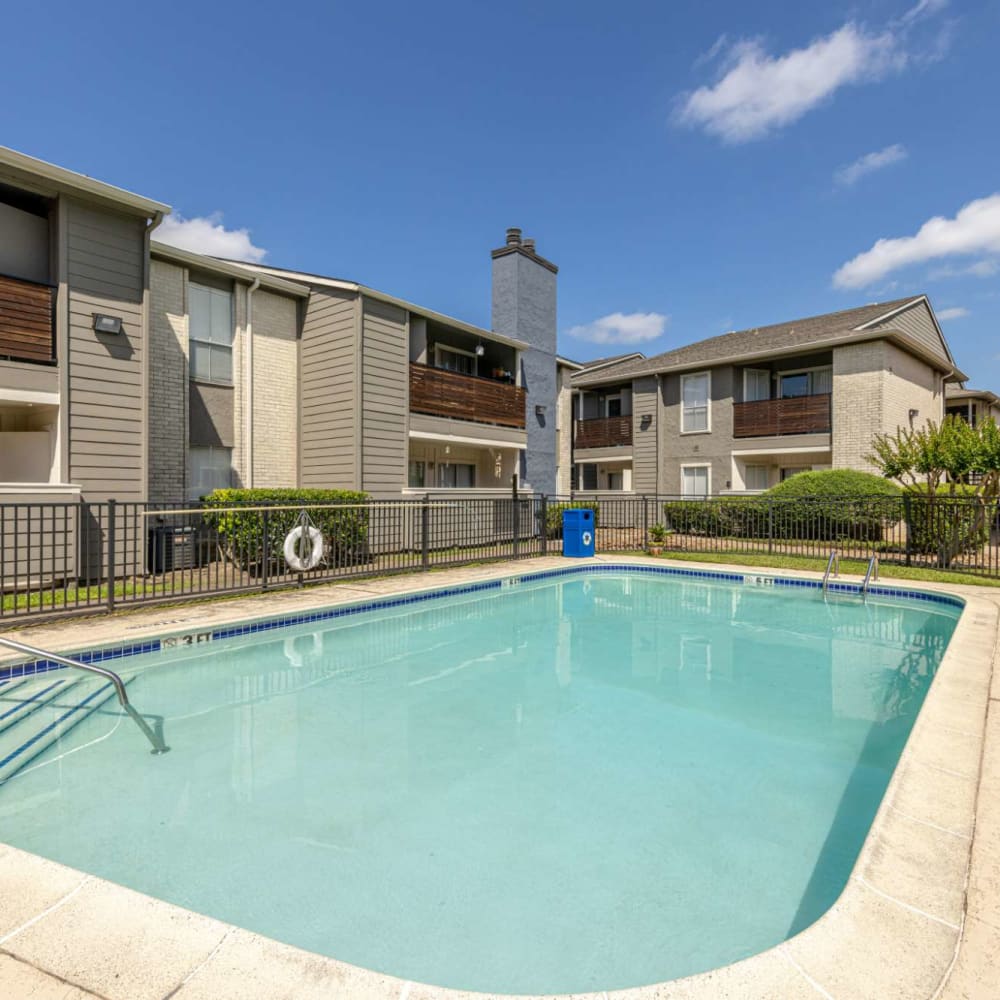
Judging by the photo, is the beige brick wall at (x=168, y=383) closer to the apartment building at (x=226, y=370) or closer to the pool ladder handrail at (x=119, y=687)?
the apartment building at (x=226, y=370)

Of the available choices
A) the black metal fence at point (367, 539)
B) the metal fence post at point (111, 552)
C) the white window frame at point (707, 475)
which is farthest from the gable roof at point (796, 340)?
the metal fence post at point (111, 552)

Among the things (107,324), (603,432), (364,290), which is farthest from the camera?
(603,432)

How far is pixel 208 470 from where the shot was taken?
12797mm

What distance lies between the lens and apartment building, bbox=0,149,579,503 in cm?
935

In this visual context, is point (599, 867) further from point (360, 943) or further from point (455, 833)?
point (360, 943)

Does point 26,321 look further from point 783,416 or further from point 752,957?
point 783,416

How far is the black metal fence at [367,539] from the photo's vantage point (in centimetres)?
825

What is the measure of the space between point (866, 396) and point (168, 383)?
18.6 metres

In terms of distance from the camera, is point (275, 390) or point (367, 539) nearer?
point (367, 539)

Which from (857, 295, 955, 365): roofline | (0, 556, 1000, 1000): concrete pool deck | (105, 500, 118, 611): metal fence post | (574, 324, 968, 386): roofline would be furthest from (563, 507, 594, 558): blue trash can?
(0, 556, 1000, 1000): concrete pool deck

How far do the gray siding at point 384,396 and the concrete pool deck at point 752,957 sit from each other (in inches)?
458

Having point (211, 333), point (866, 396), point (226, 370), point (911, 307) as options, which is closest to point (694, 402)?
point (866, 396)

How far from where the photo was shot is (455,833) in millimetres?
3348

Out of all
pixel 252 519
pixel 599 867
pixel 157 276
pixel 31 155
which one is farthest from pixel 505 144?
pixel 599 867
